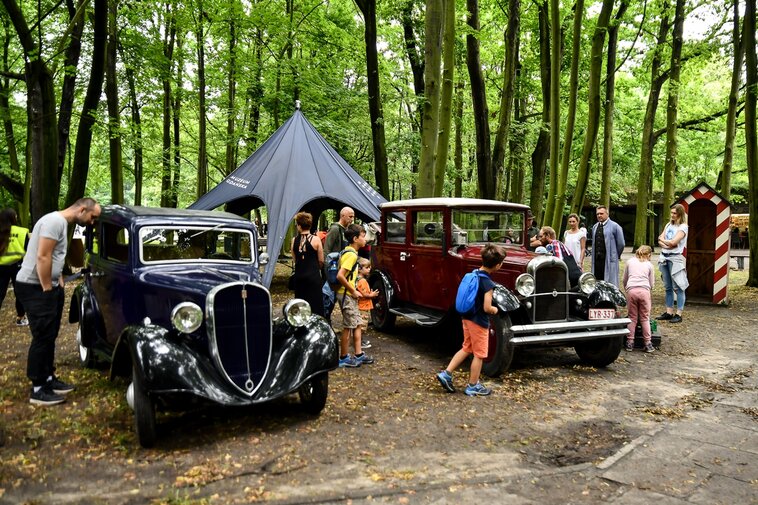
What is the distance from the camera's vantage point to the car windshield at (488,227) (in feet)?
25.2

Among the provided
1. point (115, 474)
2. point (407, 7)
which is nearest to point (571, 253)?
point (115, 474)

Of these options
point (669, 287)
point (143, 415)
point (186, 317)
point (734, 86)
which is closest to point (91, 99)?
point (186, 317)

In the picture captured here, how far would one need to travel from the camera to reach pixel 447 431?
4578mm

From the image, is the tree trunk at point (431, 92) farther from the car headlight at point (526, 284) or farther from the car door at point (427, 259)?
the car headlight at point (526, 284)

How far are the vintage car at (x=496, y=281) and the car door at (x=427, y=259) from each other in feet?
0.05

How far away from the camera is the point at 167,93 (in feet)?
66.5

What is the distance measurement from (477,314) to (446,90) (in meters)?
7.78

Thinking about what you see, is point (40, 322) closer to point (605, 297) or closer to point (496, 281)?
point (496, 281)

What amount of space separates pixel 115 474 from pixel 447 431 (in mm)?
2487

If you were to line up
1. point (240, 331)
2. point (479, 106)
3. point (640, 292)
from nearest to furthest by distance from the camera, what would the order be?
point (240, 331) < point (640, 292) < point (479, 106)

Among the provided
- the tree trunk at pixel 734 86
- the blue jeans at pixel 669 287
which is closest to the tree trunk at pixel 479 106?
the blue jeans at pixel 669 287

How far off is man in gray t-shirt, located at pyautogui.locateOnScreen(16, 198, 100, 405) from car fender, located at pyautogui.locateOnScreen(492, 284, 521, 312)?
4.16m

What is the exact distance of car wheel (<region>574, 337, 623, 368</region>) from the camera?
21.7ft

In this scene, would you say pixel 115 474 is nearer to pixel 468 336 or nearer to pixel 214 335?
pixel 214 335
